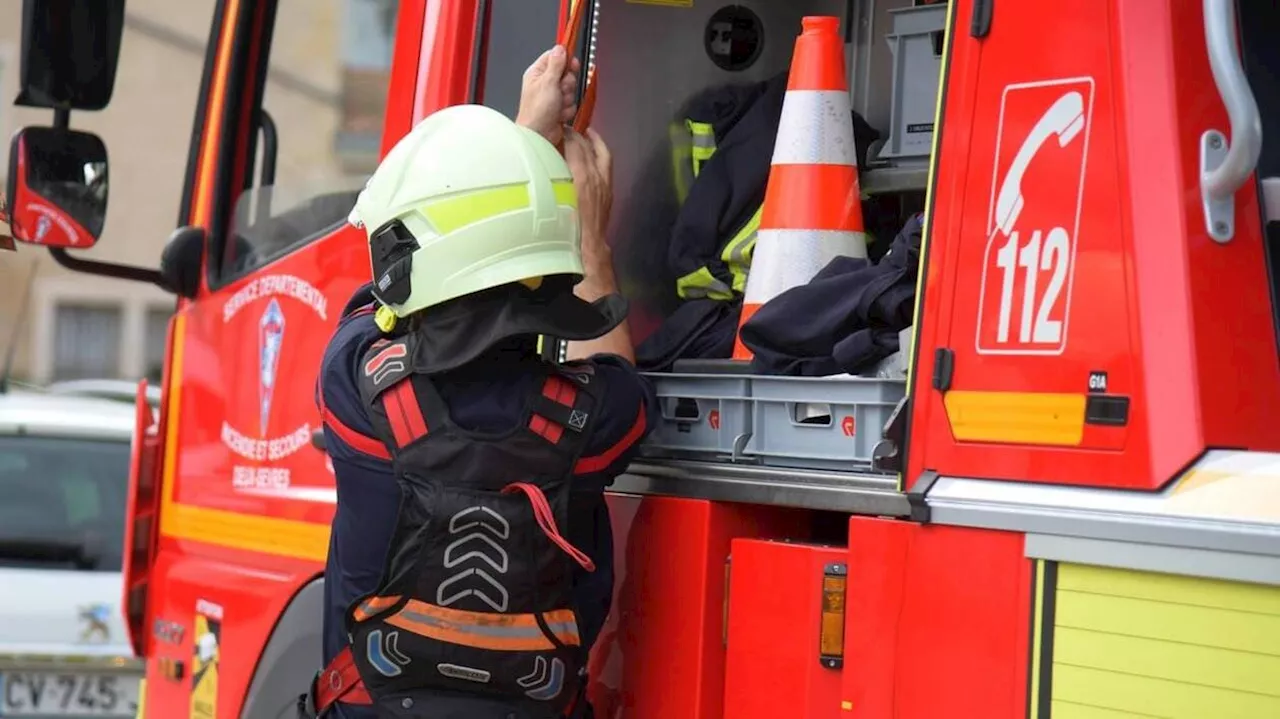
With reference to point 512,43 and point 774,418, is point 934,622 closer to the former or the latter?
point 774,418

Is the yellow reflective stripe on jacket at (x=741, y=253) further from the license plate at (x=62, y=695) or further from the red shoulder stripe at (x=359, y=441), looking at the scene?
the license plate at (x=62, y=695)

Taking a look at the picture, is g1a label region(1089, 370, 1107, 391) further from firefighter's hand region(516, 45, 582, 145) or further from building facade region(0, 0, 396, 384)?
building facade region(0, 0, 396, 384)

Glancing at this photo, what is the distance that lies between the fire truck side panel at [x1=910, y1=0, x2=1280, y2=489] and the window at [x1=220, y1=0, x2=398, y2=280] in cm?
168

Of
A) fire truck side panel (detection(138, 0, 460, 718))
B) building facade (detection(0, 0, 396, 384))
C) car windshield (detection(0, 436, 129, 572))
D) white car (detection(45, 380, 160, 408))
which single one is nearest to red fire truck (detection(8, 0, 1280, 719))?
fire truck side panel (detection(138, 0, 460, 718))

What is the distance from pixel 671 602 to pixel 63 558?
19.4 feet

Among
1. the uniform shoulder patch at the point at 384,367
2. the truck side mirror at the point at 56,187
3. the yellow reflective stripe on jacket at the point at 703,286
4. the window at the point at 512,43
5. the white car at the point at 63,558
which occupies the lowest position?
the white car at the point at 63,558

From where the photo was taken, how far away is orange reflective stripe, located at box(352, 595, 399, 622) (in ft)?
9.59

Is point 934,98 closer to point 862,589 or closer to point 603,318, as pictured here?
point 603,318

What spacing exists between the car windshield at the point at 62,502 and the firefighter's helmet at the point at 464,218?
227 inches

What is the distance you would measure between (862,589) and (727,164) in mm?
1315

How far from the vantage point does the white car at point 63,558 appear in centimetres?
768

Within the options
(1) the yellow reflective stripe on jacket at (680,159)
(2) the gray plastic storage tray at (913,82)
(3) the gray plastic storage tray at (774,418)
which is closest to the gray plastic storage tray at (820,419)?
(3) the gray plastic storage tray at (774,418)

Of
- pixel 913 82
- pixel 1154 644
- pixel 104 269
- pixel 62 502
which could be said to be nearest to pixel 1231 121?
pixel 1154 644

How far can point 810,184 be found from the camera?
3383 millimetres
